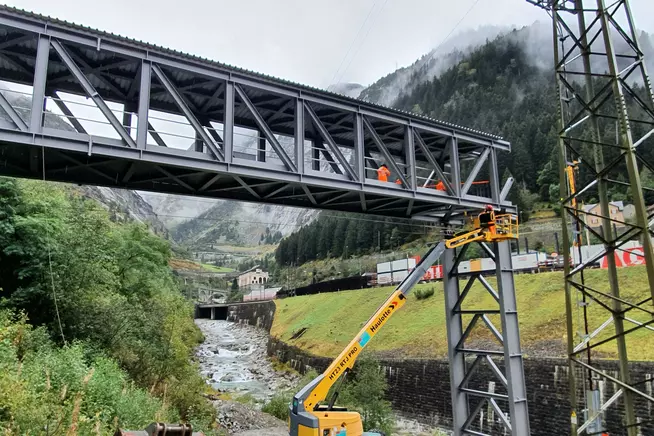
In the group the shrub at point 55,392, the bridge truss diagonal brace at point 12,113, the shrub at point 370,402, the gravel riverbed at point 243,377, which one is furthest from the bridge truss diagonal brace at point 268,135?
the shrub at point 370,402

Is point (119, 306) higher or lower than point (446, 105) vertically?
lower

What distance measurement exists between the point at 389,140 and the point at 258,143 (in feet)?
18.9

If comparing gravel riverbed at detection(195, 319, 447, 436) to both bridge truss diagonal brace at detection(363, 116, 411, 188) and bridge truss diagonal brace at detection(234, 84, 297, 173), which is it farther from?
bridge truss diagonal brace at detection(234, 84, 297, 173)

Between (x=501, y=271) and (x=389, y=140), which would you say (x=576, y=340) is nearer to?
(x=501, y=271)

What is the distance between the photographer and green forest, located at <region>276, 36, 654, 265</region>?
238 feet

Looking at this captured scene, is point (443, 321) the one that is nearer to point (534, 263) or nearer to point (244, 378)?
point (534, 263)

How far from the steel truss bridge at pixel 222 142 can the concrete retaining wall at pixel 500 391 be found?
8.11 meters

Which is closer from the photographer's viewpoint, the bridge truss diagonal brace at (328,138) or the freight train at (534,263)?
the bridge truss diagonal brace at (328,138)

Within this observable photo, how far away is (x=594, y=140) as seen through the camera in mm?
10352

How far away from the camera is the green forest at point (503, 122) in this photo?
72625 mm

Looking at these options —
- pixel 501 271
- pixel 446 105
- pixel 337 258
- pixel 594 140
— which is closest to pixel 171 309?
pixel 501 271

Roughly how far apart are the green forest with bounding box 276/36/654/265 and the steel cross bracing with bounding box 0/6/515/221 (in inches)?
2149

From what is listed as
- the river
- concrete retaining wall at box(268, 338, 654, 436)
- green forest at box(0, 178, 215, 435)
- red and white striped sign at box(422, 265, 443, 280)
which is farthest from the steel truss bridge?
red and white striped sign at box(422, 265, 443, 280)

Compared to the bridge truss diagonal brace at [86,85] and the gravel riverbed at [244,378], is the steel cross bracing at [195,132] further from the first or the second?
the gravel riverbed at [244,378]
